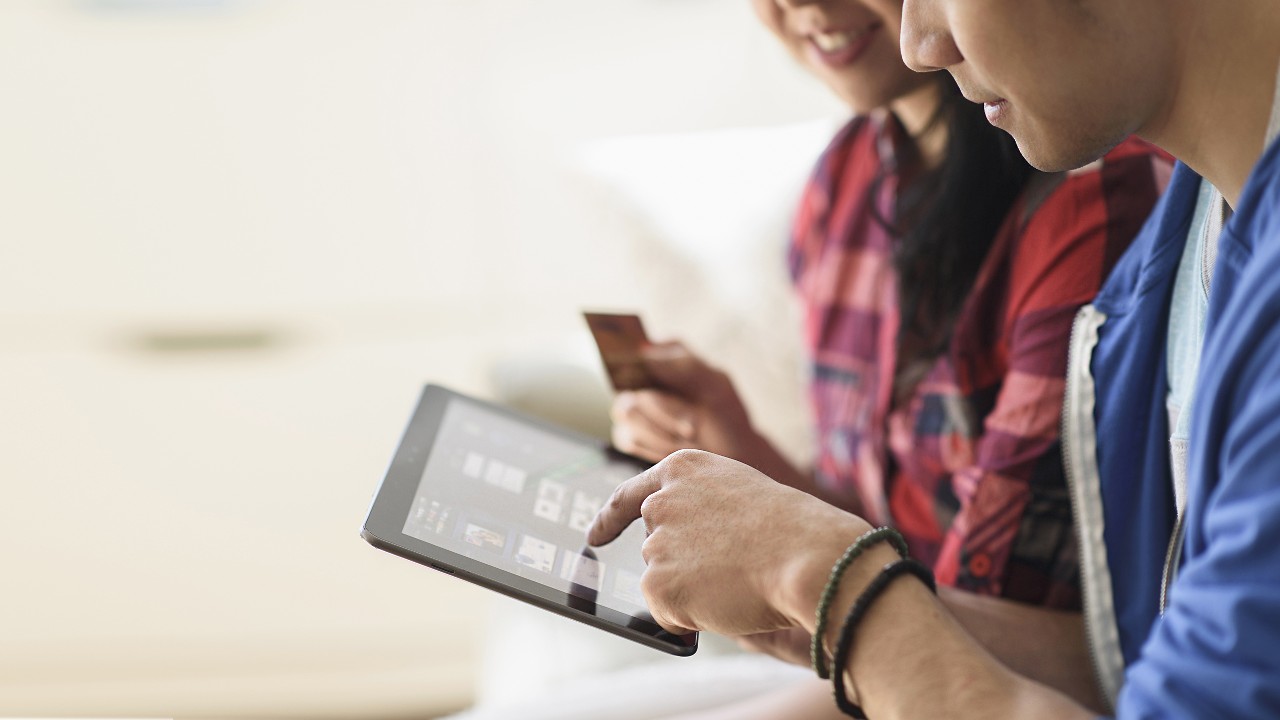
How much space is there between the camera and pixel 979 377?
3.15ft

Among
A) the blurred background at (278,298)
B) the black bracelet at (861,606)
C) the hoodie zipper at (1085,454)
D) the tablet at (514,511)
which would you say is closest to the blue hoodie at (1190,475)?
the hoodie zipper at (1085,454)

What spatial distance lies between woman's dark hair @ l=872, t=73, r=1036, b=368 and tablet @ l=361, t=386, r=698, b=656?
0.32m

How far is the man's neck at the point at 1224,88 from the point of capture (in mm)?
577

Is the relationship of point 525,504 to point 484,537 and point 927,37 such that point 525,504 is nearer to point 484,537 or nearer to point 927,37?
point 484,537

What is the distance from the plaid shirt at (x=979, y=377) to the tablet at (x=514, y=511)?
0.27 meters

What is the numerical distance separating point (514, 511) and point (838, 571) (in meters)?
0.28

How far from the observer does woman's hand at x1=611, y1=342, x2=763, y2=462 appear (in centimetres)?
101

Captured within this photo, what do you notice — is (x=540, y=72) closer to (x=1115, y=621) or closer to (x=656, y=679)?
(x=656, y=679)

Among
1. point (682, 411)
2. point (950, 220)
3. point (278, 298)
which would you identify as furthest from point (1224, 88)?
point (278, 298)

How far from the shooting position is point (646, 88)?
73.7 inches

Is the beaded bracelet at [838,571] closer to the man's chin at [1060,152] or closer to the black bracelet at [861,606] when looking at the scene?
the black bracelet at [861,606]

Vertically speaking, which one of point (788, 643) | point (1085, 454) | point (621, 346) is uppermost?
point (621, 346)

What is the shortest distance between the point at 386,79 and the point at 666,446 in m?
1.03

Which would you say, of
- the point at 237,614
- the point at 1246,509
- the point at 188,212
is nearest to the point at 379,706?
the point at 237,614
